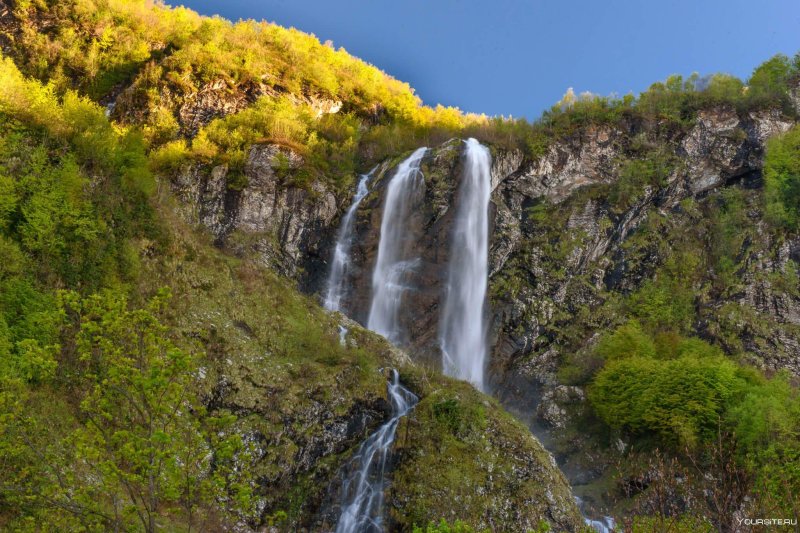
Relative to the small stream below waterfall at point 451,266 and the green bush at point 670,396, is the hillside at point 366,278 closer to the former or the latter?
the green bush at point 670,396

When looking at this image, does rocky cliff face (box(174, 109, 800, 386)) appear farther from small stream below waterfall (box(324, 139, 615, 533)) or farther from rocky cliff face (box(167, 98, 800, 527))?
small stream below waterfall (box(324, 139, 615, 533))

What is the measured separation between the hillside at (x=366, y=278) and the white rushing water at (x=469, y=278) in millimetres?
791

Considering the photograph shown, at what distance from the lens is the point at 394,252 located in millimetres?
33938

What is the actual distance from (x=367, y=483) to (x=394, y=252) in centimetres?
1915

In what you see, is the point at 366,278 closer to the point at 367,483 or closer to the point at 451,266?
the point at 451,266

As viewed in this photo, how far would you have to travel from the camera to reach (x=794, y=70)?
144 feet

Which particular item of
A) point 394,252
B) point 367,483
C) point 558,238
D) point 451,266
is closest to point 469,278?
point 451,266

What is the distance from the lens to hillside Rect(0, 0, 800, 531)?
13.9 m

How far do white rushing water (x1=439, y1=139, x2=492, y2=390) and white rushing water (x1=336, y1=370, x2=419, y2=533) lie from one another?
41.6 ft

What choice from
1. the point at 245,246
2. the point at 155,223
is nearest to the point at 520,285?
the point at 245,246

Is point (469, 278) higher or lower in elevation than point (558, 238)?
lower

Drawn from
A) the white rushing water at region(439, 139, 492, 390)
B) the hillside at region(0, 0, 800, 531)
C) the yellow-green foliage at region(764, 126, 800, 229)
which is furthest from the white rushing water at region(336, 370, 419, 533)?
the yellow-green foliage at region(764, 126, 800, 229)

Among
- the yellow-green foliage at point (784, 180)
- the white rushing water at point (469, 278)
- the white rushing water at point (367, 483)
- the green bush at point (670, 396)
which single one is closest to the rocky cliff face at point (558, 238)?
the white rushing water at point (469, 278)

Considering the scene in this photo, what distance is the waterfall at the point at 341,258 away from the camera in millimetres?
32812
